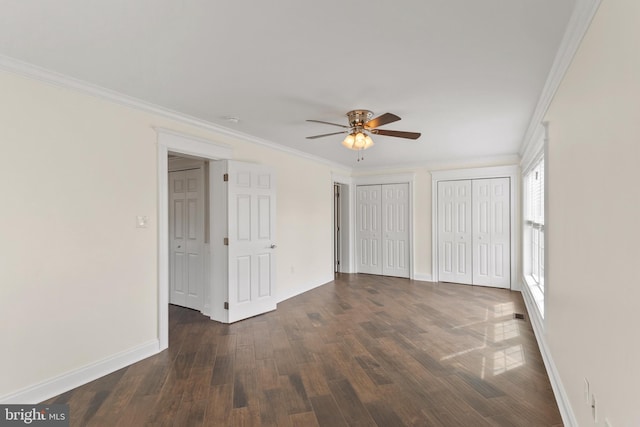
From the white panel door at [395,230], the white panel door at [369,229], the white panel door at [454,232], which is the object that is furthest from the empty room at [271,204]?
the white panel door at [369,229]

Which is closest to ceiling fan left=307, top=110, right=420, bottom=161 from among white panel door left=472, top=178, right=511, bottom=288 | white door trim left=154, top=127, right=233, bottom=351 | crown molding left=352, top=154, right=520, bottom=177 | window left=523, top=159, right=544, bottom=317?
white door trim left=154, top=127, right=233, bottom=351

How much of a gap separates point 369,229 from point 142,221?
4894 mm

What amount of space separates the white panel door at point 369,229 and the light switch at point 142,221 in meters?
4.80

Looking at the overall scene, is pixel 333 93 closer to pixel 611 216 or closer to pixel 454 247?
pixel 611 216

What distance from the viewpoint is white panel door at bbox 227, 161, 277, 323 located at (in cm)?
402

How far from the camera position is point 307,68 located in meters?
2.30

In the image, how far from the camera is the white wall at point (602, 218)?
1.16m

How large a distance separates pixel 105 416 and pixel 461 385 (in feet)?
8.66

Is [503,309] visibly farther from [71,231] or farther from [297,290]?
[71,231]

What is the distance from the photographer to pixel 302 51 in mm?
2064

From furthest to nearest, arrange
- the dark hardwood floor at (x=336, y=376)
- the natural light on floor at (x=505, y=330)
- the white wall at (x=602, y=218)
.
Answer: the natural light on floor at (x=505, y=330) → the dark hardwood floor at (x=336, y=376) → the white wall at (x=602, y=218)

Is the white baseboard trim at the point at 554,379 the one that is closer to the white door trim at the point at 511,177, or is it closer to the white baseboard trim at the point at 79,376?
the white door trim at the point at 511,177

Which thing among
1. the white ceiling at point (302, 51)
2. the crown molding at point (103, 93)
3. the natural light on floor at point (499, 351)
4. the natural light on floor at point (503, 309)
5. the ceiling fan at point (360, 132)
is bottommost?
the natural light on floor at point (499, 351)

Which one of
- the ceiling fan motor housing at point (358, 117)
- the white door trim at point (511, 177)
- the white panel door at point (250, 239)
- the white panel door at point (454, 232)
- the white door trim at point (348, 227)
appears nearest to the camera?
the ceiling fan motor housing at point (358, 117)
